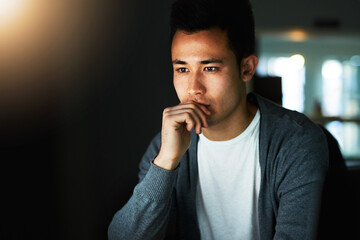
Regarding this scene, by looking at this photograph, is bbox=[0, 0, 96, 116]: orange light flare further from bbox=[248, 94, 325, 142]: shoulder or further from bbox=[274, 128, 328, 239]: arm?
bbox=[274, 128, 328, 239]: arm

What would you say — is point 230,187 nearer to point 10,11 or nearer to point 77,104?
point 77,104

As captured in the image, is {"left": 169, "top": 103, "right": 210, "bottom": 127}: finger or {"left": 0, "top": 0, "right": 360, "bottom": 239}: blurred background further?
{"left": 0, "top": 0, "right": 360, "bottom": 239}: blurred background

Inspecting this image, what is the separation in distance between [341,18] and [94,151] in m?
3.75

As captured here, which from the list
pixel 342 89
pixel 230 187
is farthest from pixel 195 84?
pixel 342 89

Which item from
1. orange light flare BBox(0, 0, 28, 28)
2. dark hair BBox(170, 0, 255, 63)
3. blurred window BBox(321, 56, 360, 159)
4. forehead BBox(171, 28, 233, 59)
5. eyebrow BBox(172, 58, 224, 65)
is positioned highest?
orange light flare BBox(0, 0, 28, 28)

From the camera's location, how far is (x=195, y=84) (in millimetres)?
945

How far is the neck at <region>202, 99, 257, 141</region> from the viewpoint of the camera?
108cm

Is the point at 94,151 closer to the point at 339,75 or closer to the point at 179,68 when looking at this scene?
the point at 179,68

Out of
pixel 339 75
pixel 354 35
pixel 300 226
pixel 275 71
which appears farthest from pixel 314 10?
pixel 339 75

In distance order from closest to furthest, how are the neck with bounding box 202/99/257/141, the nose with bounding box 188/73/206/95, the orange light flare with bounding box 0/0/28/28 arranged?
the nose with bounding box 188/73/206/95 → the neck with bounding box 202/99/257/141 → the orange light flare with bounding box 0/0/28/28

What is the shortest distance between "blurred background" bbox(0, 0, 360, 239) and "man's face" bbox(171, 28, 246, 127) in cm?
27

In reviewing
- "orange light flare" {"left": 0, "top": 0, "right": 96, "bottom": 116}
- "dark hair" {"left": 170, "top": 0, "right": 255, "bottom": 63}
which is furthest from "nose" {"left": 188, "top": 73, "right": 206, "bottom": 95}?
"orange light flare" {"left": 0, "top": 0, "right": 96, "bottom": 116}

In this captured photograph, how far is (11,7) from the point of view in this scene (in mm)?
1484

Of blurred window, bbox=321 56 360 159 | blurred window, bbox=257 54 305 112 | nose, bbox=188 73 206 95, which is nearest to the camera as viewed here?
nose, bbox=188 73 206 95
